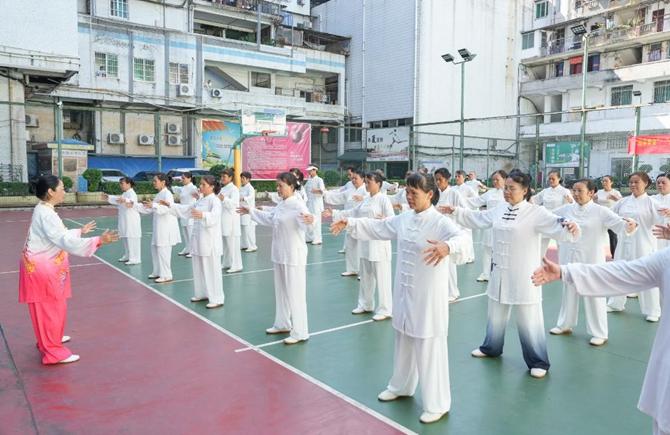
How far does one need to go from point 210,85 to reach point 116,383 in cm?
2694

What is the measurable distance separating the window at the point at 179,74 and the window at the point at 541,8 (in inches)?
880

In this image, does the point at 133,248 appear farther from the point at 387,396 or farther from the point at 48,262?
the point at 387,396

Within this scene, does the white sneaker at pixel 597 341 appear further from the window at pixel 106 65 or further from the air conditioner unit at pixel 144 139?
the window at pixel 106 65

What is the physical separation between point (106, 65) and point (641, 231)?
2502 cm

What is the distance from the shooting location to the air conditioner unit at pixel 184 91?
27641mm

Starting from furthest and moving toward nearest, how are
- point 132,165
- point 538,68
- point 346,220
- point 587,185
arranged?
point 538,68 → point 132,165 → point 587,185 → point 346,220

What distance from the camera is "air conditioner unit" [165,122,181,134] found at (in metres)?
28.3

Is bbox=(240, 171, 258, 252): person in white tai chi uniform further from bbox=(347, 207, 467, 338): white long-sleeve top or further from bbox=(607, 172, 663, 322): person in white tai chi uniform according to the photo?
bbox=(347, 207, 467, 338): white long-sleeve top

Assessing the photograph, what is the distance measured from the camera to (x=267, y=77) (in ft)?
107

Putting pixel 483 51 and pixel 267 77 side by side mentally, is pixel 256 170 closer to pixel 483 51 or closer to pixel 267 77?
pixel 267 77

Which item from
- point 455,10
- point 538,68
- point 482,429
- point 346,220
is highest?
point 455,10

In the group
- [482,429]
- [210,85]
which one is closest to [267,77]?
[210,85]

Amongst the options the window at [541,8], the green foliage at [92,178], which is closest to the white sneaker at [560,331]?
the green foliage at [92,178]

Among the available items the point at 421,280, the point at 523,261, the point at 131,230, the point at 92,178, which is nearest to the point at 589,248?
the point at 523,261
